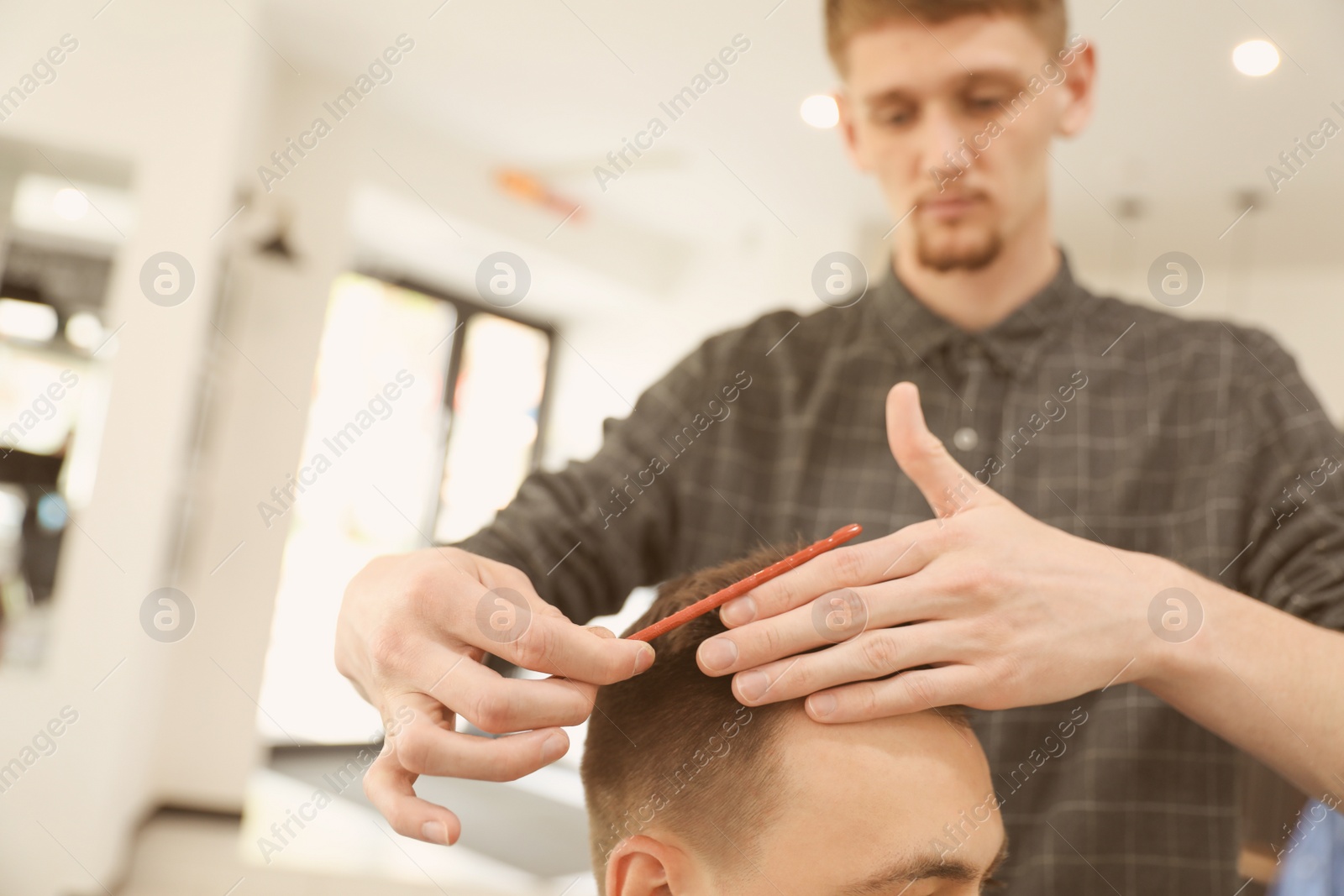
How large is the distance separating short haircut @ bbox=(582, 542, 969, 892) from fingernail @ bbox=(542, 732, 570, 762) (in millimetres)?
211

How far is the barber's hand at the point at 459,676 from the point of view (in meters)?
0.61

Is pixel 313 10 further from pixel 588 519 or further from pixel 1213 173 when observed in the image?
pixel 1213 173

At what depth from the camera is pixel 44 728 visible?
258cm

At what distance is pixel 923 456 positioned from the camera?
0.72 meters

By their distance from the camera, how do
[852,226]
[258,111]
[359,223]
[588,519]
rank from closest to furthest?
[588,519]
[258,111]
[359,223]
[852,226]

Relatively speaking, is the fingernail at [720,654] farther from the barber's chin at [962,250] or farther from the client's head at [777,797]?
the barber's chin at [962,250]

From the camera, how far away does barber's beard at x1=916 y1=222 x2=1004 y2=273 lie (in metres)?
1.08

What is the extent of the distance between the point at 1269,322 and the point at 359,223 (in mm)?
4448

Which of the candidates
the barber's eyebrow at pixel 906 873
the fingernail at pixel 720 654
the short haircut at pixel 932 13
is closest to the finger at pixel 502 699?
the fingernail at pixel 720 654

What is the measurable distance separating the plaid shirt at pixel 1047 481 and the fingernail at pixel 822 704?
35cm

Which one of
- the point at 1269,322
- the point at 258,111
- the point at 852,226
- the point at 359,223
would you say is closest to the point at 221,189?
the point at 258,111

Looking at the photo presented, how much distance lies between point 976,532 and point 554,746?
0.38 metres

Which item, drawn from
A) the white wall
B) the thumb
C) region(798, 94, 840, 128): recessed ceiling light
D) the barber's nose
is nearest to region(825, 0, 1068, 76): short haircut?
the barber's nose

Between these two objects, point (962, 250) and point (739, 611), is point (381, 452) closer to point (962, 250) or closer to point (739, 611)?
point (962, 250)
